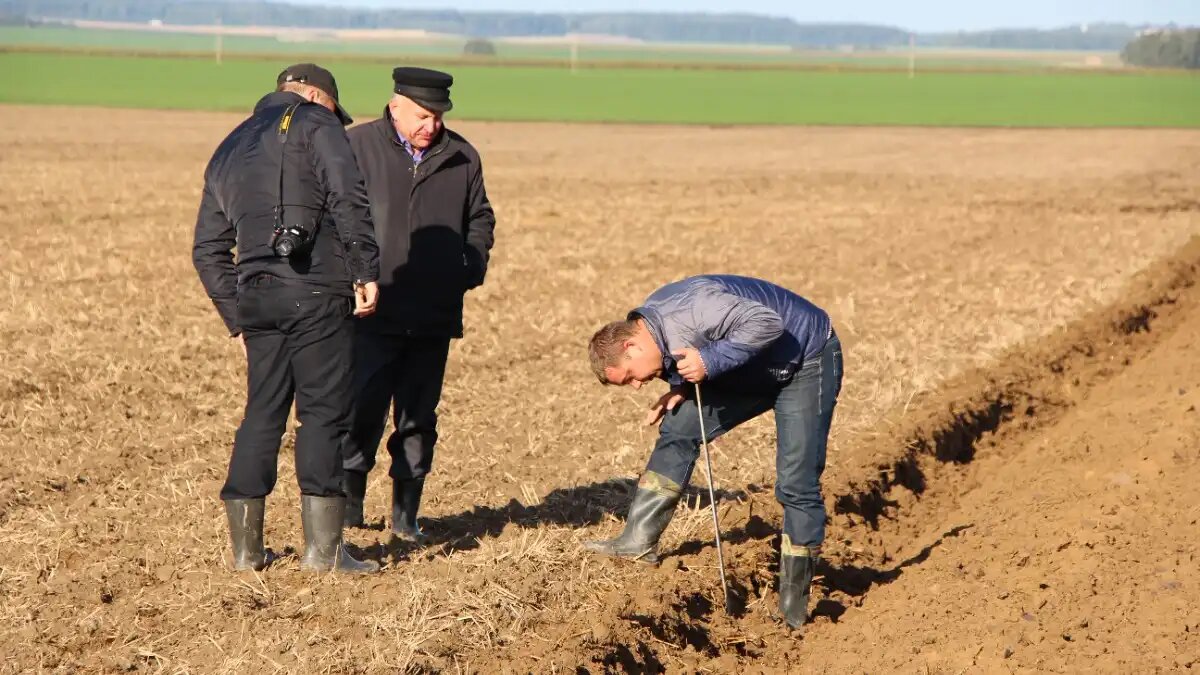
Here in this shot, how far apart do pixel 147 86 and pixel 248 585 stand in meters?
52.7

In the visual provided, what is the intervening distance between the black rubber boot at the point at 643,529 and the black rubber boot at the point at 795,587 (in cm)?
55

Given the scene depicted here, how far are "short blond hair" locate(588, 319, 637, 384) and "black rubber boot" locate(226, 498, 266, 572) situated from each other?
5.52 feet

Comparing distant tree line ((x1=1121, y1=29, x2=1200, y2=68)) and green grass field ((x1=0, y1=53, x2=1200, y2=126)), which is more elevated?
distant tree line ((x1=1121, y1=29, x2=1200, y2=68))

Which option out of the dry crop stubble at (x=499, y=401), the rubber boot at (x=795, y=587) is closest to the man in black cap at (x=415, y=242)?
the dry crop stubble at (x=499, y=401)

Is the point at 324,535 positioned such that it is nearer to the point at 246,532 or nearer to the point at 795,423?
the point at 246,532

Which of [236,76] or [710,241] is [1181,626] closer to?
[710,241]

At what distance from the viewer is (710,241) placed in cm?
1873

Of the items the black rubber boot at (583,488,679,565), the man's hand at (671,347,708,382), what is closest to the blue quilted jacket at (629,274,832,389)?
the man's hand at (671,347,708,382)

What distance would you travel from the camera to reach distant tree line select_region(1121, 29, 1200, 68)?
10851 centimetres

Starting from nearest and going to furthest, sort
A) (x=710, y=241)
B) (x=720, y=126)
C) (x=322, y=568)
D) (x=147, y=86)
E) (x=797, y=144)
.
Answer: (x=322, y=568) < (x=710, y=241) < (x=797, y=144) < (x=720, y=126) < (x=147, y=86)

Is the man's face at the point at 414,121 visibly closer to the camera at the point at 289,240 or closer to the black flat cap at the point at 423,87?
the black flat cap at the point at 423,87

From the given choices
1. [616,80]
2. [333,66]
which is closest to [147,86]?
[333,66]

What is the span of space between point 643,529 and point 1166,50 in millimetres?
119990

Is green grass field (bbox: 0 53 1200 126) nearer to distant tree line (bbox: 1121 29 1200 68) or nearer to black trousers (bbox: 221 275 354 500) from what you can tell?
distant tree line (bbox: 1121 29 1200 68)
